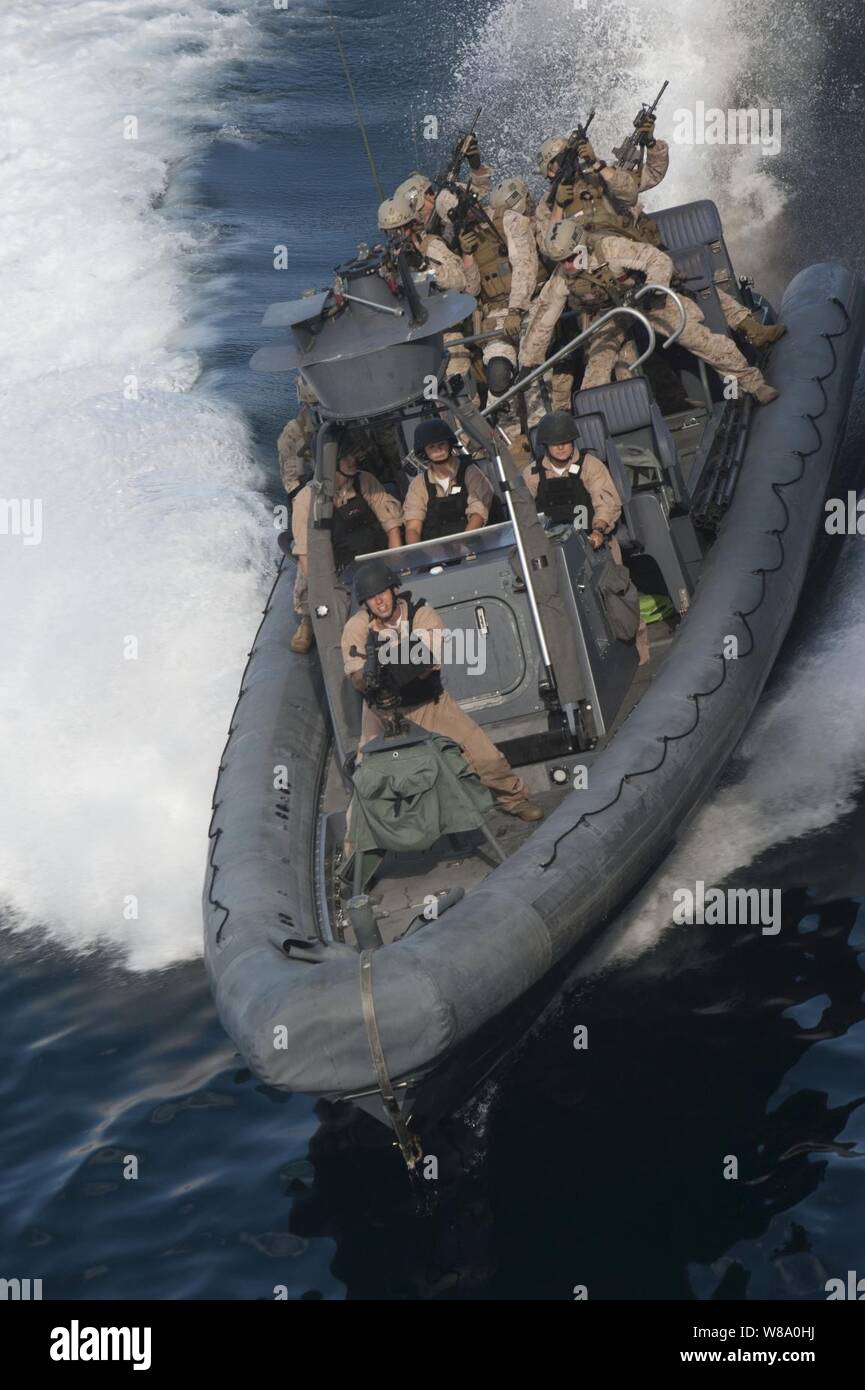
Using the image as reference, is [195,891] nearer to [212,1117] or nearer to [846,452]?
[212,1117]

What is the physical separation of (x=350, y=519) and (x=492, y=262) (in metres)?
3.52

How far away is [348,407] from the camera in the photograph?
29.4 feet

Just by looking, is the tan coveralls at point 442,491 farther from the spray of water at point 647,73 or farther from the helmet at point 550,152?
the spray of water at point 647,73

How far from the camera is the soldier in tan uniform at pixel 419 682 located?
24.9 ft

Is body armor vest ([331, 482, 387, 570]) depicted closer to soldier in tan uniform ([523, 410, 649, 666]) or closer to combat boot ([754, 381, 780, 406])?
soldier in tan uniform ([523, 410, 649, 666])

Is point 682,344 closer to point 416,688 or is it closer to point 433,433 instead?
point 433,433

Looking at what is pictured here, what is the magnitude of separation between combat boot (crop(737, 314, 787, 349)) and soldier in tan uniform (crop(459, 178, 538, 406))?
156 cm

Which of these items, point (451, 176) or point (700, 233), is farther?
point (451, 176)

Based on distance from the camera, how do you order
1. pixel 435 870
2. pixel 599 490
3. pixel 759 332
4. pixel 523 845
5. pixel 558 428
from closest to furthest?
pixel 523 845 → pixel 435 870 → pixel 558 428 → pixel 599 490 → pixel 759 332

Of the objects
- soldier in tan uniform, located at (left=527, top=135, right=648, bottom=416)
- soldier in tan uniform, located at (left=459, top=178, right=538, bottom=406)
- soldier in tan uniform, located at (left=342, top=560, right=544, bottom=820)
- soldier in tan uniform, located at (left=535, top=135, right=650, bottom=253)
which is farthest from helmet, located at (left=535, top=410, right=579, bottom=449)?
soldier in tan uniform, located at (left=535, top=135, right=650, bottom=253)

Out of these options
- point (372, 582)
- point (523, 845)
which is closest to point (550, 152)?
point (372, 582)

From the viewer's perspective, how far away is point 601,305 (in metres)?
10.8

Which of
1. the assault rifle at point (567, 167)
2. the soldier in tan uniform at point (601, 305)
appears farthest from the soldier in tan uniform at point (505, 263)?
the soldier in tan uniform at point (601, 305)

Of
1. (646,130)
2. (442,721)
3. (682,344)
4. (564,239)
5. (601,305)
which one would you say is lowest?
(442,721)
